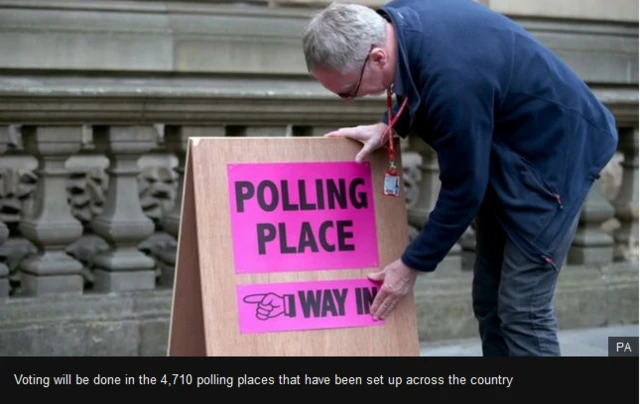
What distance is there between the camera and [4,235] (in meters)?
5.80

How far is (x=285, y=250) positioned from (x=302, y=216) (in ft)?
0.42

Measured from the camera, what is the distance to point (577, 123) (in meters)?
4.32

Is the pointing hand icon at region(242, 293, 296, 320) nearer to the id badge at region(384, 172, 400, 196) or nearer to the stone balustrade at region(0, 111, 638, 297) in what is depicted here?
the id badge at region(384, 172, 400, 196)

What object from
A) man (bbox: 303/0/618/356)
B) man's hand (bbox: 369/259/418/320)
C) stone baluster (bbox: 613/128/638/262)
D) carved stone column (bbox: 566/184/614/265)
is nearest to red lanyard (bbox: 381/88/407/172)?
man (bbox: 303/0/618/356)

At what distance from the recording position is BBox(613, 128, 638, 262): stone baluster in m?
7.39

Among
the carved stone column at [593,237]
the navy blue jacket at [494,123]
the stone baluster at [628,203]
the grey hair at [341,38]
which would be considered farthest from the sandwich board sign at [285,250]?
the stone baluster at [628,203]

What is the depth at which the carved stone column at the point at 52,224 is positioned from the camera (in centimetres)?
591

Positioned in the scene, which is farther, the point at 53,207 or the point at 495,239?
the point at 53,207

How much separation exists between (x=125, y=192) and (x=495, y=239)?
2.10 metres

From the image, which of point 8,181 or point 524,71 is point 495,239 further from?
point 8,181

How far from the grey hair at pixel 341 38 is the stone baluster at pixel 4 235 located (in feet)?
7.00

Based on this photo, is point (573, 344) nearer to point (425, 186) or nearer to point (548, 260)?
point (425, 186)

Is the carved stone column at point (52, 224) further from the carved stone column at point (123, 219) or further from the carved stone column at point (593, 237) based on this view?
the carved stone column at point (593, 237)
